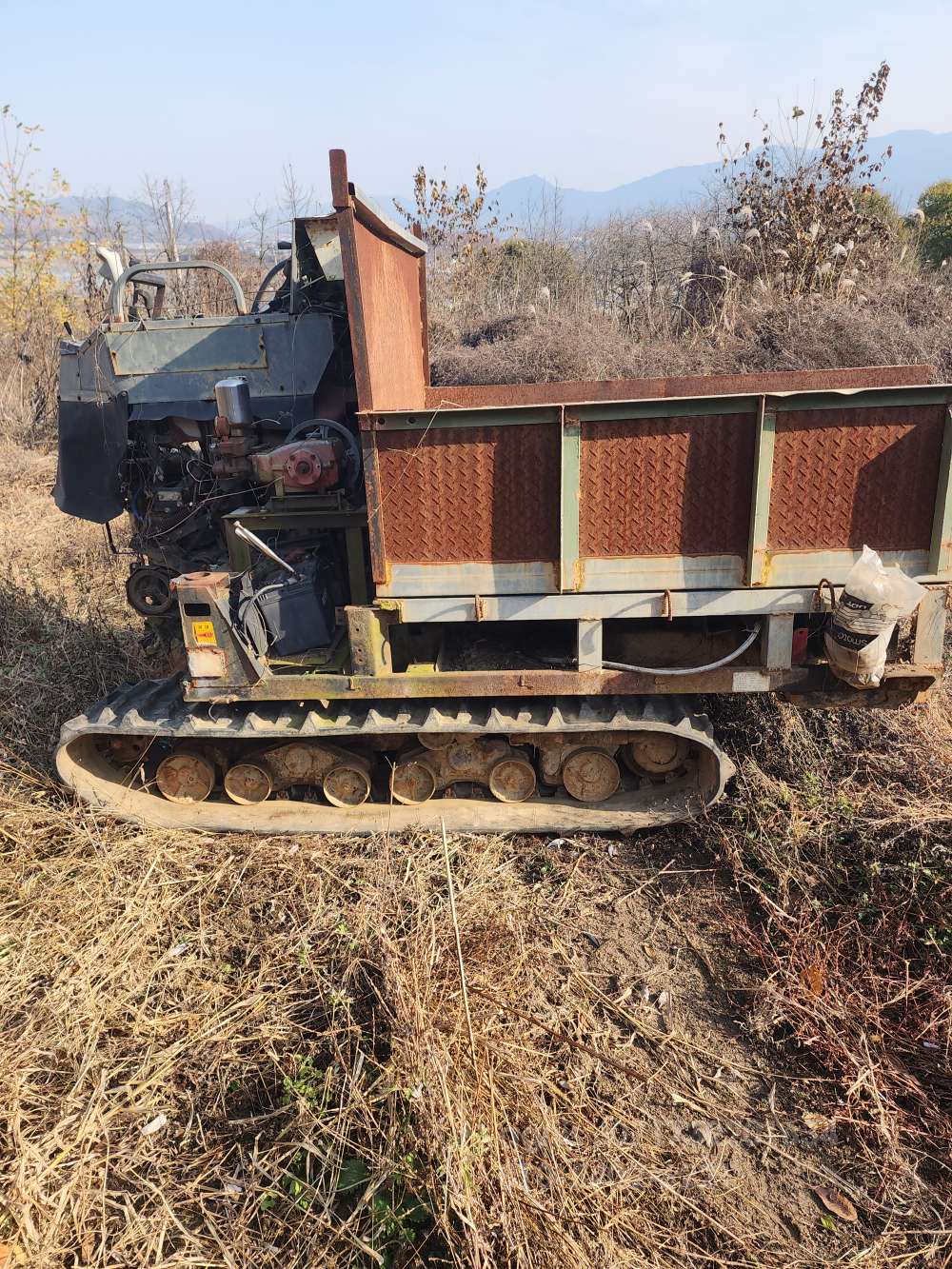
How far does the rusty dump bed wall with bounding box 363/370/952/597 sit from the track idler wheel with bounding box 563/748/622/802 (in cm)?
92

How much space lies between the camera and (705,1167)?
8.91 feet

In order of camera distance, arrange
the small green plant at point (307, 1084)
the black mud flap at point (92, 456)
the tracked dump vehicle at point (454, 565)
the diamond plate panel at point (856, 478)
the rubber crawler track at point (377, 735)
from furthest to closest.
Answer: the black mud flap at point (92, 456) < the rubber crawler track at point (377, 735) < the tracked dump vehicle at point (454, 565) < the diamond plate panel at point (856, 478) < the small green plant at point (307, 1084)

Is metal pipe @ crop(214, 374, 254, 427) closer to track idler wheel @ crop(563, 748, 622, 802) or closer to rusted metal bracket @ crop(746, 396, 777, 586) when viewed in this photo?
track idler wheel @ crop(563, 748, 622, 802)

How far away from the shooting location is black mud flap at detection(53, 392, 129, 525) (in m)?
5.24

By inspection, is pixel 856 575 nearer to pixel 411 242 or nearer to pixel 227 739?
pixel 227 739

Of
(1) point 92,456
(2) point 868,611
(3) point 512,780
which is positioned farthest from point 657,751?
(1) point 92,456

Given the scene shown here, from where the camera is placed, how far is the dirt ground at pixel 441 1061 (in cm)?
252

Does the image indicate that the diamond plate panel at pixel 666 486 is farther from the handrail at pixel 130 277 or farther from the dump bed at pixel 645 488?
the handrail at pixel 130 277

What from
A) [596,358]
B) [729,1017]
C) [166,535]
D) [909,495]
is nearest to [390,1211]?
[729,1017]

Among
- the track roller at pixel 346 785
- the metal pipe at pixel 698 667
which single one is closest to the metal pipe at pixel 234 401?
the track roller at pixel 346 785

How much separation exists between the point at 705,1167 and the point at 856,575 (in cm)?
231

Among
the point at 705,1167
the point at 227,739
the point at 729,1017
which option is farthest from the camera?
the point at 227,739

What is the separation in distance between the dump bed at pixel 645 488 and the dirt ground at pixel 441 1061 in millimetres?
1258

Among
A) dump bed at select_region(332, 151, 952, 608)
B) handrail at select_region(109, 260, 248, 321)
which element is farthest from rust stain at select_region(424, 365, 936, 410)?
dump bed at select_region(332, 151, 952, 608)
